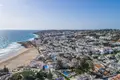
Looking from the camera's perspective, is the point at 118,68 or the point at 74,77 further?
the point at 118,68

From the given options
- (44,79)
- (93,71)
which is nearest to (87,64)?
(93,71)

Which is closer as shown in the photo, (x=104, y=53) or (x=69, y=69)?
(x=69, y=69)

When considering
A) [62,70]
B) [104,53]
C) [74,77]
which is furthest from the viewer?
[104,53]

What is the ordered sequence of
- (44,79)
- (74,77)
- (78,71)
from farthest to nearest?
(78,71)
(74,77)
(44,79)

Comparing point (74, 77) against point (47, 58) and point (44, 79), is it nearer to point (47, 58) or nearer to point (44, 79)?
point (44, 79)

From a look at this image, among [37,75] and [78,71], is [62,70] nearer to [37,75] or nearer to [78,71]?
[78,71]

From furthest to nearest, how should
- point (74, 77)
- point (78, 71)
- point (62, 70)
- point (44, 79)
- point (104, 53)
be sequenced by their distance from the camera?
point (104, 53) → point (62, 70) → point (78, 71) → point (74, 77) → point (44, 79)

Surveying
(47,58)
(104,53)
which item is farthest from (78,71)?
(104,53)

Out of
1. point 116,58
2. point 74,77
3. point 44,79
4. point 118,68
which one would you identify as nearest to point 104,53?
point 116,58

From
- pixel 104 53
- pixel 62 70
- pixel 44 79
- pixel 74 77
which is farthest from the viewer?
pixel 104 53
